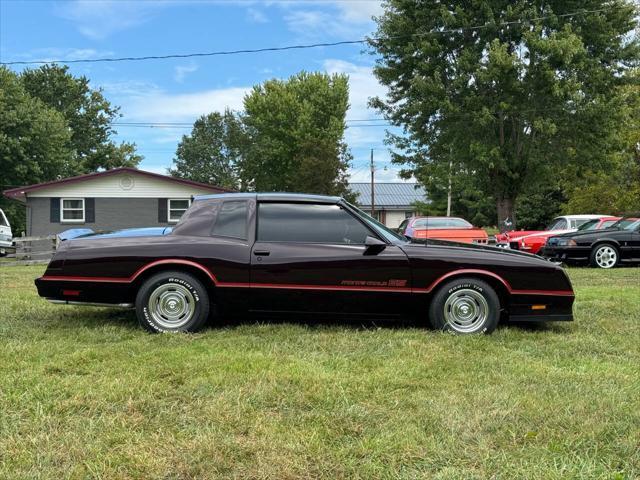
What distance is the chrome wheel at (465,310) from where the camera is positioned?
18.0ft

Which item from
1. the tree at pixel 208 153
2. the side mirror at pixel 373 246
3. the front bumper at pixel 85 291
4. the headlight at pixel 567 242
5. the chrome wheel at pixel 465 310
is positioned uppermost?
the tree at pixel 208 153

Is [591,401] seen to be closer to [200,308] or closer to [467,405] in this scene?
[467,405]

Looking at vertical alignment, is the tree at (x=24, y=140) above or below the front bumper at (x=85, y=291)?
above

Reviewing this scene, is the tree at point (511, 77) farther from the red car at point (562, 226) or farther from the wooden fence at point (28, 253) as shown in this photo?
the wooden fence at point (28, 253)

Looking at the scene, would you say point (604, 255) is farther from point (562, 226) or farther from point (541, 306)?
point (541, 306)

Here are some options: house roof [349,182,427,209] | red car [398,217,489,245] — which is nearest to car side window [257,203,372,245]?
red car [398,217,489,245]

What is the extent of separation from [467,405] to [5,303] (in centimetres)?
620

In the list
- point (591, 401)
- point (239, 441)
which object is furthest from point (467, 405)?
point (239, 441)

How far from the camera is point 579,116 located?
21.4 m

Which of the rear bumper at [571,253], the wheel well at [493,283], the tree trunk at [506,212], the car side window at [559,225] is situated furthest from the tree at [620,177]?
the wheel well at [493,283]

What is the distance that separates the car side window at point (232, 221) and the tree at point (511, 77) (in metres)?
16.5

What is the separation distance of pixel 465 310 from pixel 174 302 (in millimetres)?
2805

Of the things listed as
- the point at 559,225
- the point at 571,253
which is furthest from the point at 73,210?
the point at 571,253

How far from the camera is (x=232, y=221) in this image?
5.68 metres
